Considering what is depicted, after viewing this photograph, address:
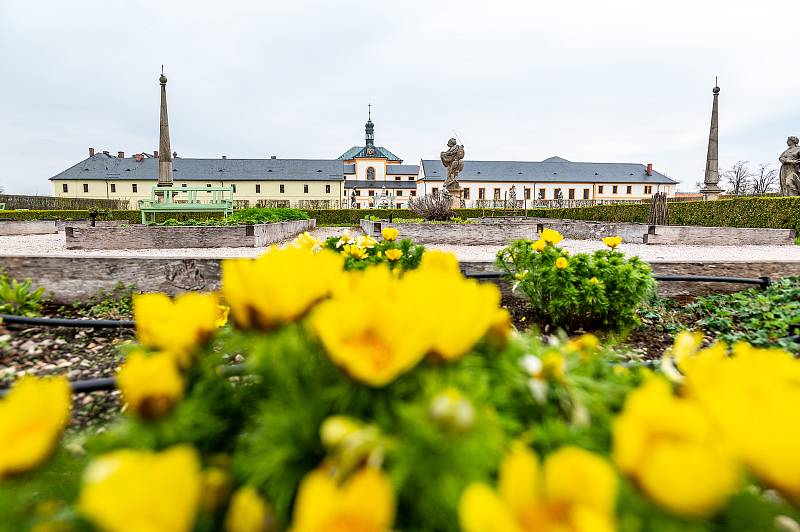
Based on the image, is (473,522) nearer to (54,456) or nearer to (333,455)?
(333,455)

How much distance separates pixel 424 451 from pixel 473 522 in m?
0.08

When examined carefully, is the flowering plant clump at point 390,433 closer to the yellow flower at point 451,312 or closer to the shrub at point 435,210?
the yellow flower at point 451,312

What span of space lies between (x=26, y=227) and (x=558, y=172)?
198 ft

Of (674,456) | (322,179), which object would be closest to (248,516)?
(674,456)

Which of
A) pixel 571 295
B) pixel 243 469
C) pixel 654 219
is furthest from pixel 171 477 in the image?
pixel 654 219

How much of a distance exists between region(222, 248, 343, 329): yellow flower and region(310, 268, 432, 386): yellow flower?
3.4 inches

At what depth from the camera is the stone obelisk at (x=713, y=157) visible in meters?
19.1

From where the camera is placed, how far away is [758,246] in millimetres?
10266

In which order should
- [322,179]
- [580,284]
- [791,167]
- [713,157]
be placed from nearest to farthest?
1. [580,284]
2. [791,167]
3. [713,157]
4. [322,179]

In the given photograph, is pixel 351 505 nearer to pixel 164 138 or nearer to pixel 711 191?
pixel 164 138

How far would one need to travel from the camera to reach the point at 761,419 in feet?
1.25

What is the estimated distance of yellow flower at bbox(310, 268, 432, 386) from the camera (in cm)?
46

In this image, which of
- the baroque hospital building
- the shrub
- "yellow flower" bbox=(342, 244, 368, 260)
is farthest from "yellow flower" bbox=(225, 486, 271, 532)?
the baroque hospital building

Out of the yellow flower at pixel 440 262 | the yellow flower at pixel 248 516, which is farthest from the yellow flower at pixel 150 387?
the yellow flower at pixel 440 262
